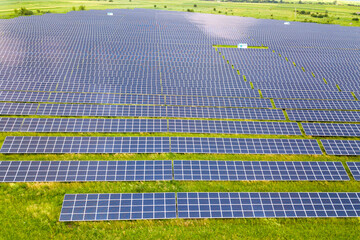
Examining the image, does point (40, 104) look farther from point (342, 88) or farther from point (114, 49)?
point (342, 88)

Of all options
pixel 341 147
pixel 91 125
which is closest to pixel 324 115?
pixel 341 147

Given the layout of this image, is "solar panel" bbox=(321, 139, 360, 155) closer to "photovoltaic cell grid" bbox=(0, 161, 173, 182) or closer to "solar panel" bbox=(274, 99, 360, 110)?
"solar panel" bbox=(274, 99, 360, 110)

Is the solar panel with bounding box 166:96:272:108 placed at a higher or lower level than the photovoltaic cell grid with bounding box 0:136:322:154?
higher

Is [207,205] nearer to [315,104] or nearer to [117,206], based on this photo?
[117,206]

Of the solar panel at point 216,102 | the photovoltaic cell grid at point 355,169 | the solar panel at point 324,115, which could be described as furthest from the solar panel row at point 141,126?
the photovoltaic cell grid at point 355,169

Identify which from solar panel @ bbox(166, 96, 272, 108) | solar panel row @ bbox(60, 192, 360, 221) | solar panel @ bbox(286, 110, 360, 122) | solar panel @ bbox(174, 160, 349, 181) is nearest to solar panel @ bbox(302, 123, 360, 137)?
solar panel @ bbox(286, 110, 360, 122)

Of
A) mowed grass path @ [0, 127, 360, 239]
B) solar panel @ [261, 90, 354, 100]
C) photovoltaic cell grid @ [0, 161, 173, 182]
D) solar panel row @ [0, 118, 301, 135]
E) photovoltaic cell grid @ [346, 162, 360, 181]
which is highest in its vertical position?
solar panel @ [261, 90, 354, 100]
